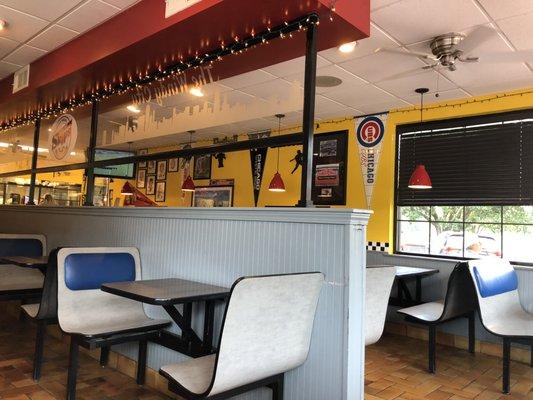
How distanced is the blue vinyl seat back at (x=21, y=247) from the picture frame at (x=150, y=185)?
557 cm

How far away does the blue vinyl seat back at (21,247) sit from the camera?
14.0ft

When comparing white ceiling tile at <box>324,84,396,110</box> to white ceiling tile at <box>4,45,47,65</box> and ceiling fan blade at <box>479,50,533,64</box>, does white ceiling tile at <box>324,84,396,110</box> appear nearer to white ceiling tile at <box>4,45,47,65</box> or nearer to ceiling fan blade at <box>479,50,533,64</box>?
ceiling fan blade at <box>479,50,533,64</box>

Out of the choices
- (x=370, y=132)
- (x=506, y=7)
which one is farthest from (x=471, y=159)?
(x=506, y=7)

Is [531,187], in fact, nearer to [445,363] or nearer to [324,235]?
[445,363]

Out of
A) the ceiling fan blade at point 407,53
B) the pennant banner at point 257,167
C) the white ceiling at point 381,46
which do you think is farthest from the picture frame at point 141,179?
the ceiling fan blade at point 407,53

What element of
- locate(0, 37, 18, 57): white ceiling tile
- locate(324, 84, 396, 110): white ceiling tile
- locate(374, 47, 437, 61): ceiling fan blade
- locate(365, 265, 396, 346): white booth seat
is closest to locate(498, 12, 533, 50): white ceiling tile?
locate(374, 47, 437, 61): ceiling fan blade

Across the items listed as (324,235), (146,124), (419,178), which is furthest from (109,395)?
(419,178)

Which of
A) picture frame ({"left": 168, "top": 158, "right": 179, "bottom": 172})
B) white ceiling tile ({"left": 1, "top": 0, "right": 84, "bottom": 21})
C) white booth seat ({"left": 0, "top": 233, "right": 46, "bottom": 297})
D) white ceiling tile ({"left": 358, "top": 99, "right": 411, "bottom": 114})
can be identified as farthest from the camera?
picture frame ({"left": 168, "top": 158, "right": 179, "bottom": 172})

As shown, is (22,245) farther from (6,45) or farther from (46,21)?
(46,21)

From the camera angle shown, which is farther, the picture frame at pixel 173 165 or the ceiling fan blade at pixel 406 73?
the picture frame at pixel 173 165

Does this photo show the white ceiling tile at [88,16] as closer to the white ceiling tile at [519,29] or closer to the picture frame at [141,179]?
the white ceiling tile at [519,29]

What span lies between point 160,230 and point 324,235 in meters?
1.56

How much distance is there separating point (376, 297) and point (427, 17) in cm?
236

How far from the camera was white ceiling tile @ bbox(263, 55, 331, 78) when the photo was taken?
4496mm
